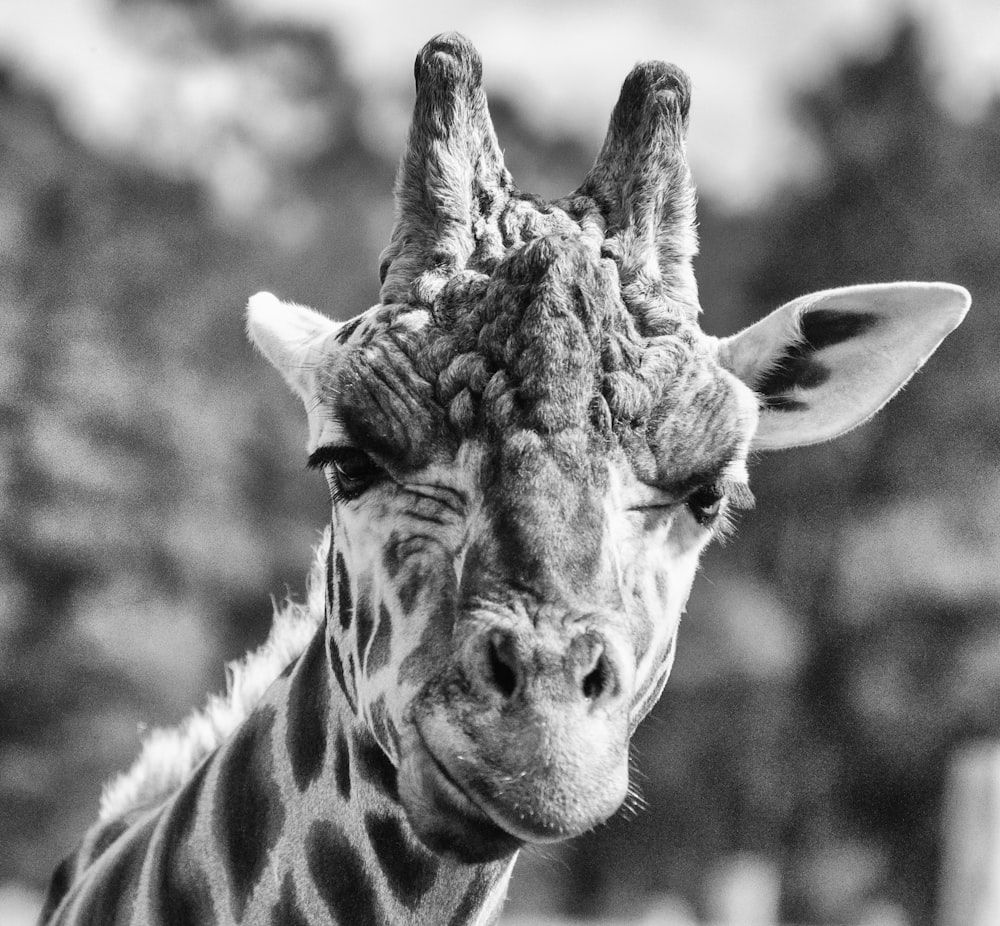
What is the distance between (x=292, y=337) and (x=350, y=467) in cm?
84

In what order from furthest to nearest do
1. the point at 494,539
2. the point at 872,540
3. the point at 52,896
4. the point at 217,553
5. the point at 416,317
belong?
1. the point at 872,540
2. the point at 217,553
3. the point at 52,896
4. the point at 416,317
5. the point at 494,539

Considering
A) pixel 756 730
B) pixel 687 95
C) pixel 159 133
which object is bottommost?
pixel 756 730

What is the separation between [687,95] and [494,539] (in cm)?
168

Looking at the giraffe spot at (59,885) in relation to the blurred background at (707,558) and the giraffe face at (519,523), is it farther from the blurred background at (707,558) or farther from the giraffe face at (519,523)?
the blurred background at (707,558)

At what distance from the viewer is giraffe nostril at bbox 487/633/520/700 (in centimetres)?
340

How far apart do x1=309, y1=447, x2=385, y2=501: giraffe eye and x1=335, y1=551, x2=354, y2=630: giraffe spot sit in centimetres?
25

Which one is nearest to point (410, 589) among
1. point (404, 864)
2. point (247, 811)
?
point (404, 864)

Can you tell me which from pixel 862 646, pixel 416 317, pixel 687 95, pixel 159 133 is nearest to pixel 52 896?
pixel 416 317

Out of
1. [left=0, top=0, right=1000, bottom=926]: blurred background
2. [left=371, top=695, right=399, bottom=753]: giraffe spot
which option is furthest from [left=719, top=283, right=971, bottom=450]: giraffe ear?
[left=0, top=0, right=1000, bottom=926]: blurred background

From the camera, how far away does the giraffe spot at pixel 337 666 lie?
4.25m

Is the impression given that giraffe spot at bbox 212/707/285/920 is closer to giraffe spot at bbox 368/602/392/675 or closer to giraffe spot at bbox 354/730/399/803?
giraffe spot at bbox 354/730/399/803

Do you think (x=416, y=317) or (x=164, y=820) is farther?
(x=164, y=820)

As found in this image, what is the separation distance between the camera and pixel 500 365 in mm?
3746

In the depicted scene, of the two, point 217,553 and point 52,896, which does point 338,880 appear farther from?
point 217,553
